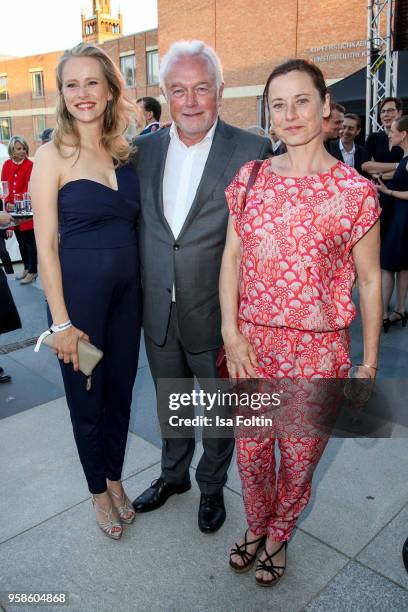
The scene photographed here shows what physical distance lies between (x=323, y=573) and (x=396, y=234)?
3479 millimetres

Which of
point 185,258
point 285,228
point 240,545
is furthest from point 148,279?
point 240,545

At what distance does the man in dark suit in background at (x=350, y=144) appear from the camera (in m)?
5.06

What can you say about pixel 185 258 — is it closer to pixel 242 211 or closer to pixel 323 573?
pixel 242 211

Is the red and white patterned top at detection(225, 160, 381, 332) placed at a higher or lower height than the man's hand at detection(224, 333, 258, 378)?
higher

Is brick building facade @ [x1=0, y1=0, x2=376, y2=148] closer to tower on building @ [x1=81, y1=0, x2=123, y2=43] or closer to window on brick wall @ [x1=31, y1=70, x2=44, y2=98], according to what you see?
window on brick wall @ [x1=31, y1=70, x2=44, y2=98]

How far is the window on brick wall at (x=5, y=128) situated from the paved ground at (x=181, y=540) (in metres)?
38.0

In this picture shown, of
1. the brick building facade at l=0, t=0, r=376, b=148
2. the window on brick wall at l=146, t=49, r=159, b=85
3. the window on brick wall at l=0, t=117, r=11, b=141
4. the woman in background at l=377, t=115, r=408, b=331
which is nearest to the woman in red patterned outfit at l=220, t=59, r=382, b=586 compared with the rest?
the woman in background at l=377, t=115, r=408, b=331

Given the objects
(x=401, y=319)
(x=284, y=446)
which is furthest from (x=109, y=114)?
(x=401, y=319)

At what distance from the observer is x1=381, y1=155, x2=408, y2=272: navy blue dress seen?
4609 mm

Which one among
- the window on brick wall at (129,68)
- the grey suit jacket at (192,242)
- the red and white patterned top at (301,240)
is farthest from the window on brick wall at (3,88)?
the red and white patterned top at (301,240)

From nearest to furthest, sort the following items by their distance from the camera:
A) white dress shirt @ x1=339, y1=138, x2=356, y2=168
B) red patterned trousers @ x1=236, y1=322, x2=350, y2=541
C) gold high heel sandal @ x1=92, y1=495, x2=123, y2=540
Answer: red patterned trousers @ x1=236, y1=322, x2=350, y2=541 → gold high heel sandal @ x1=92, y1=495, x2=123, y2=540 → white dress shirt @ x1=339, y1=138, x2=356, y2=168

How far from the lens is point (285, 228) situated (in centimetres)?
158

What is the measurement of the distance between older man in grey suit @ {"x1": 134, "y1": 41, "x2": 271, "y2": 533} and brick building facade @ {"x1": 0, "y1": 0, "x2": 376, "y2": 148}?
53.8 feet

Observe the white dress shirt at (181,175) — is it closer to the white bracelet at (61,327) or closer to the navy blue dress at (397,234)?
the white bracelet at (61,327)
